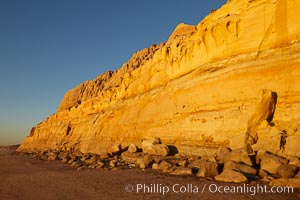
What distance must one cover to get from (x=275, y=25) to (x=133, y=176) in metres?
9.63

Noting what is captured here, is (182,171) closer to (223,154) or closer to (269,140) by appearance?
(223,154)

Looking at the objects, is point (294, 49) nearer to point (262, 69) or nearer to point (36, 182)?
point (262, 69)

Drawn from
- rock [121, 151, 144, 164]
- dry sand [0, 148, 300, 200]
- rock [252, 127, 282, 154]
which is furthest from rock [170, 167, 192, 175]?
rock [121, 151, 144, 164]

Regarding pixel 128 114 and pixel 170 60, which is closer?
pixel 170 60

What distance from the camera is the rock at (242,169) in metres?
9.34

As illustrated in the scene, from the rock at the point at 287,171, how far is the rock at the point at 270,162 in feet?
1.67

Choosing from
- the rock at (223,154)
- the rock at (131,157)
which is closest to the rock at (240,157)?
the rock at (223,154)

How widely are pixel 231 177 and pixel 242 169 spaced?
0.83m

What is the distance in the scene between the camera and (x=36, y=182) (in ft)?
37.5

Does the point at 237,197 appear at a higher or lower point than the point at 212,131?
lower

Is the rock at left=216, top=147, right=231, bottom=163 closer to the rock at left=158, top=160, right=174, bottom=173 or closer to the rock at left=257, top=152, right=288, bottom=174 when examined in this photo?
the rock at left=257, top=152, right=288, bottom=174

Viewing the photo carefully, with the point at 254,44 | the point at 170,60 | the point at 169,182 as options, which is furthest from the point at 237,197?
the point at 170,60

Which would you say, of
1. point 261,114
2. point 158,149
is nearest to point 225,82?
point 261,114

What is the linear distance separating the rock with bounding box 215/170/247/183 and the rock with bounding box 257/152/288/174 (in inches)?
57.4
